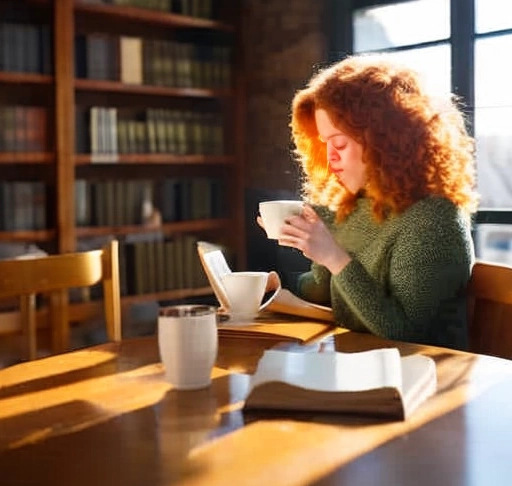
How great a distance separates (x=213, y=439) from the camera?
90cm

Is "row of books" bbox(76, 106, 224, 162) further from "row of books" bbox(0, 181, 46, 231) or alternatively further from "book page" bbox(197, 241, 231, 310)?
"book page" bbox(197, 241, 231, 310)

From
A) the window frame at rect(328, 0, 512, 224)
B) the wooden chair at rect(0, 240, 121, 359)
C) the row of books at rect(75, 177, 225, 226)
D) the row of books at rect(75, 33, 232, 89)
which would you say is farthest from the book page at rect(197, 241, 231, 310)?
the row of books at rect(75, 33, 232, 89)

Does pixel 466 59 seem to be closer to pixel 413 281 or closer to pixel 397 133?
pixel 397 133

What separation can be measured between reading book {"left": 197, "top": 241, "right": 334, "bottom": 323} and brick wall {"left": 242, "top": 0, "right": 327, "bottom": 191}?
84.7 inches

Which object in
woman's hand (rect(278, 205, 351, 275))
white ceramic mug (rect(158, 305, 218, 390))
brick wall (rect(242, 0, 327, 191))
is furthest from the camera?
brick wall (rect(242, 0, 327, 191))

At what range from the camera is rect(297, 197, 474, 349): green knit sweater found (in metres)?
1.47

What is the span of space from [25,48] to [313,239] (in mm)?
2296

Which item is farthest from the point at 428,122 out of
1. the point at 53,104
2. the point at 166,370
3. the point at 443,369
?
the point at 53,104

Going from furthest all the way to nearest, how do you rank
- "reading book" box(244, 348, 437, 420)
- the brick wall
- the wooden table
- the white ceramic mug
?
the brick wall → the white ceramic mug → "reading book" box(244, 348, 437, 420) → the wooden table

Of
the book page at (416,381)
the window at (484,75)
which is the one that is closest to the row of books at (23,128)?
the window at (484,75)

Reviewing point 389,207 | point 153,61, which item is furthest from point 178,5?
point 389,207

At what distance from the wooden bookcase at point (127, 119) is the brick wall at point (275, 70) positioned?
78 millimetres

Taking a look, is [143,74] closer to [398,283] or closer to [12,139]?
[12,139]

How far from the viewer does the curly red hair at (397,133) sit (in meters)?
1.62
